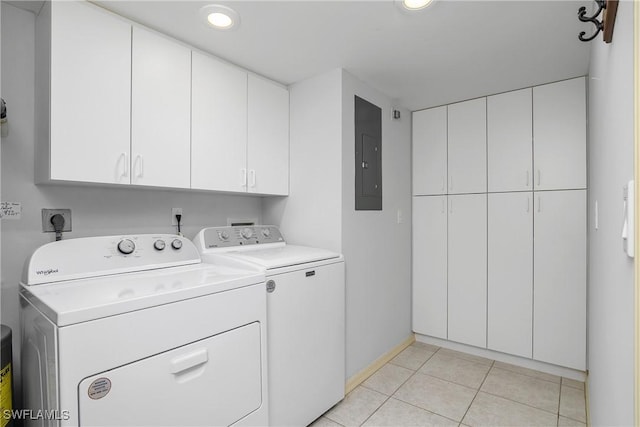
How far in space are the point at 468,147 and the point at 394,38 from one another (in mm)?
1389

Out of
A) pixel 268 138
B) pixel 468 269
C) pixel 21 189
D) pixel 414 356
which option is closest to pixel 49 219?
pixel 21 189

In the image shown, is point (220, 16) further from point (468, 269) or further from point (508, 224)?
point (468, 269)

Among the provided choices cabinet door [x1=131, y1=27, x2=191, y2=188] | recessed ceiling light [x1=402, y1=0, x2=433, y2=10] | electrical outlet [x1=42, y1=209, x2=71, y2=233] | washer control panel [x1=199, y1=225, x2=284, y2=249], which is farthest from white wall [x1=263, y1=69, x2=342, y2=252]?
electrical outlet [x1=42, y1=209, x2=71, y2=233]

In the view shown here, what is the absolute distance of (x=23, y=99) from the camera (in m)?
1.57

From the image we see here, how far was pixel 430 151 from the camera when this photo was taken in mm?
3072

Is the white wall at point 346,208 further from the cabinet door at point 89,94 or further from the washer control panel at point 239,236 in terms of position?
the cabinet door at point 89,94

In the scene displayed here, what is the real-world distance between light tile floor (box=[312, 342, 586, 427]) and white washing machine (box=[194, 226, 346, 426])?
24cm

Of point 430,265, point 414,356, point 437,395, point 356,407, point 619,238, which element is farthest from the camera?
point 430,265

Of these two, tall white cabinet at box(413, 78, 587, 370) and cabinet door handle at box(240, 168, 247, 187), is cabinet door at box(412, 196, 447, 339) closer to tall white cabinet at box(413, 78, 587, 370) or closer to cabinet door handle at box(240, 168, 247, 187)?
tall white cabinet at box(413, 78, 587, 370)

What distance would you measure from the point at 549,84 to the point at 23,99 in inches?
131

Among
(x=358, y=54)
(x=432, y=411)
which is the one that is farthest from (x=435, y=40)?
(x=432, y=411)

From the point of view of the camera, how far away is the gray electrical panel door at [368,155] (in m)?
2.40

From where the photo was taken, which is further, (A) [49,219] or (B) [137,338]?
(A) [49,219]

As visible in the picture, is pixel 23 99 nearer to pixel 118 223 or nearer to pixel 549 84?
pixel 118 223
